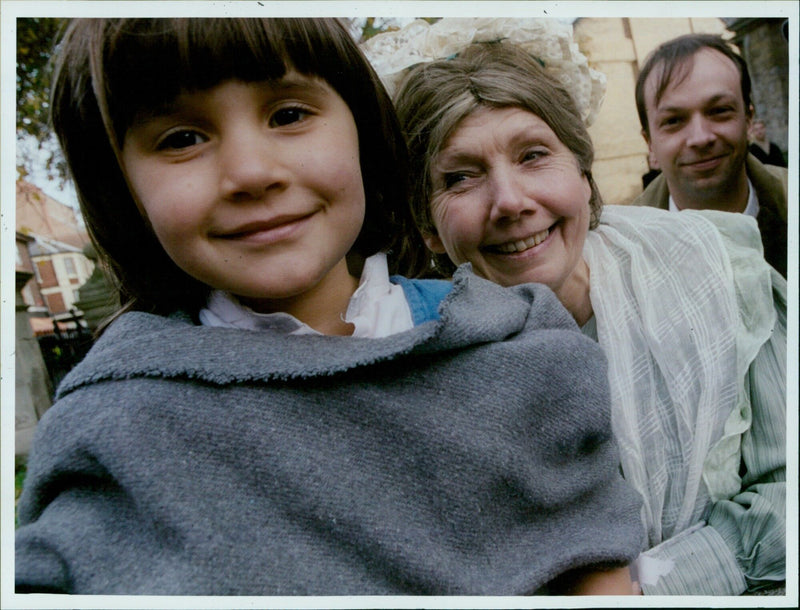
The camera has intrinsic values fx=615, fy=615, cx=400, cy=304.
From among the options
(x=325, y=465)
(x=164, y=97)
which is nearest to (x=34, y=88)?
(x=164, y=97)

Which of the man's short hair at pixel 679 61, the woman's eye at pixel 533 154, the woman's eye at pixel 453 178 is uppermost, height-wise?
the man's short hair at pixel 679 61

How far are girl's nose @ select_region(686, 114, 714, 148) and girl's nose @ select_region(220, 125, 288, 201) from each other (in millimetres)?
715

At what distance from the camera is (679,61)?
1.01 meters

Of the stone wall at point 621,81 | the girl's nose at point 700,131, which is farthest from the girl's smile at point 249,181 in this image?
the girl's nose at point 700,131

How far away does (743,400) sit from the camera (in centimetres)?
96

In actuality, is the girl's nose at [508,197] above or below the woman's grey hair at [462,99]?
below

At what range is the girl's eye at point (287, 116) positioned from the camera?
740mm

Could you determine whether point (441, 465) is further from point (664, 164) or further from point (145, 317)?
point (664, 164)

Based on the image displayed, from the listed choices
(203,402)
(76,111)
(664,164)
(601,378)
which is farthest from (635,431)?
(76,111)

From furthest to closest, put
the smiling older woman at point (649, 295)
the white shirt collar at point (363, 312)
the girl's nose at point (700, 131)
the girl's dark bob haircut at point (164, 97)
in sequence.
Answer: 1. the girl's nose at point (700, 131)
2. the smiling older woman at point (649, 295)
3. the white shirt collar at point (363, 312)
4. the girl's dark bob haircut at point (164, 97)

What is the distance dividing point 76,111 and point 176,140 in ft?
0.52

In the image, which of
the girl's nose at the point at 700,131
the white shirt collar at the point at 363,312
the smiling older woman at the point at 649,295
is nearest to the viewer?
the white shirt collar at the point at 363,312

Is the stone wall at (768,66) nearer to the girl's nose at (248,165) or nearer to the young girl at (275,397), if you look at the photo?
the young girl at (275,397)

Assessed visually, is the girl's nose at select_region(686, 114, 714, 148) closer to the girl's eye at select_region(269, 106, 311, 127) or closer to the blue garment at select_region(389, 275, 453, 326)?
the blue garment at select_region(389, 275, 453, 326)
